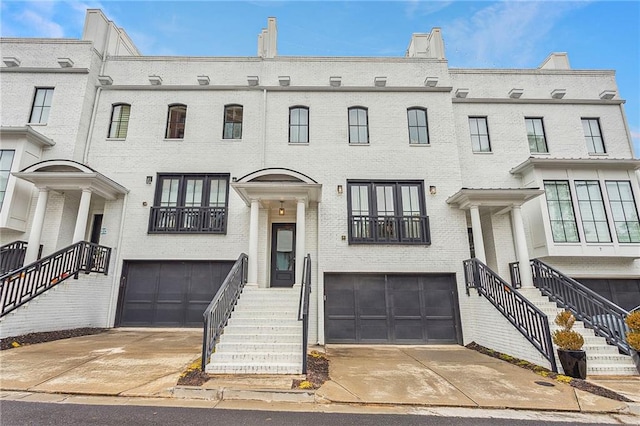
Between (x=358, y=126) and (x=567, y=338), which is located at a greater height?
(x=358, y=126)

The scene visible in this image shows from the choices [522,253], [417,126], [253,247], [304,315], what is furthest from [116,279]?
[522,253]

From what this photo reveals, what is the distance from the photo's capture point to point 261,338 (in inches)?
236

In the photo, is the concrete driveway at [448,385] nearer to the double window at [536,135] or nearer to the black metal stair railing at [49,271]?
the black metal stair railing at [49,271]

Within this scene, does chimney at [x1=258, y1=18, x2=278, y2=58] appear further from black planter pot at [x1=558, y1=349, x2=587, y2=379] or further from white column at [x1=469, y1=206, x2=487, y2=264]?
black planter pot at [x1=558, y1=349, x2=587, y2=379]

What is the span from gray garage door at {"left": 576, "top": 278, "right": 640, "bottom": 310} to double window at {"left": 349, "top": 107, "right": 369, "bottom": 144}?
8666mm

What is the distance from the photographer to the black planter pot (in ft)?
17.8

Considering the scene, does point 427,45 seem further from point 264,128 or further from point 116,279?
point 116,279

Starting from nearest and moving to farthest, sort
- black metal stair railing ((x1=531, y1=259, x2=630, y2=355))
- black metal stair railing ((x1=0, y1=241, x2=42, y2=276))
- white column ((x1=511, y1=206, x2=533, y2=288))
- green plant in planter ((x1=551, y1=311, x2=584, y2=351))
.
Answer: green plant in planter ((x1=551, y1=311, x2=584, y2=351)) < black metal stair railing ((x1=531, y1=259, x2=630, y2=355)) < white column ((x1=511, y1=206, x2=533, y2=288)) < black metal stair railing ((x1=0, y1=241, x2=42, y2=276))

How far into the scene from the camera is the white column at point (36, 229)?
864cm

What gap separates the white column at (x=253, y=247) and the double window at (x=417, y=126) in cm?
611

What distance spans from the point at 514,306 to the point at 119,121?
1414 centimetres

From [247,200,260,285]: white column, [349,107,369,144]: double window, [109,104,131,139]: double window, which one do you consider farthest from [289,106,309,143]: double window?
[109,104,131,139]: double window

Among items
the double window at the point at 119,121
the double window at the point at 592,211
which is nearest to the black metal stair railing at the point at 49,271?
the double window at the point at 119,121

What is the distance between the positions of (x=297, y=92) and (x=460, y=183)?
6862 millimetres
